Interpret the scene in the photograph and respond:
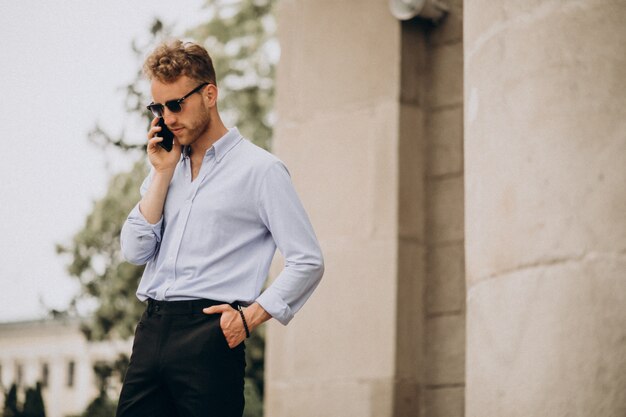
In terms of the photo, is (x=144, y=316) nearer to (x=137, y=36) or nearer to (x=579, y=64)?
(x=579, y=64)

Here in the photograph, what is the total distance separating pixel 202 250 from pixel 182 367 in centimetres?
42

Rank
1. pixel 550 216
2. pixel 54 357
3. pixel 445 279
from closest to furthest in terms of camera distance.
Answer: pixel 550 216 < pixel 445 279 < pixel 54 357

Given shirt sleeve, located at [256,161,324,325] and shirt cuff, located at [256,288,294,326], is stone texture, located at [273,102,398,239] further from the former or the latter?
shirt cuff, located at [256,288,294,326]

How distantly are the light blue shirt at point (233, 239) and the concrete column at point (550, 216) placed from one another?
684mm

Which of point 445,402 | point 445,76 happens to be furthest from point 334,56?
point 445,402

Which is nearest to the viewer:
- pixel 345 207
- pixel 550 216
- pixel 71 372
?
pixel 550 216

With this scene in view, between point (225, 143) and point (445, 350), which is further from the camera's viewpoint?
point (445, 350)

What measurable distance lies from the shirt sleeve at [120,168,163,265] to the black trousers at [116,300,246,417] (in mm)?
254

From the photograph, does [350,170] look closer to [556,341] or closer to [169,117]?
[169,117]

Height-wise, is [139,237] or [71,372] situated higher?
[139,237]

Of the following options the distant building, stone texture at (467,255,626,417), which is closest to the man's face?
stone texture at (467,255,626,417)

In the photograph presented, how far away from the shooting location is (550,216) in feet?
11.6

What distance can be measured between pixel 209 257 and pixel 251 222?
20 cm

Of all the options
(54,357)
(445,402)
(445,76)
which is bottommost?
(54,357)
